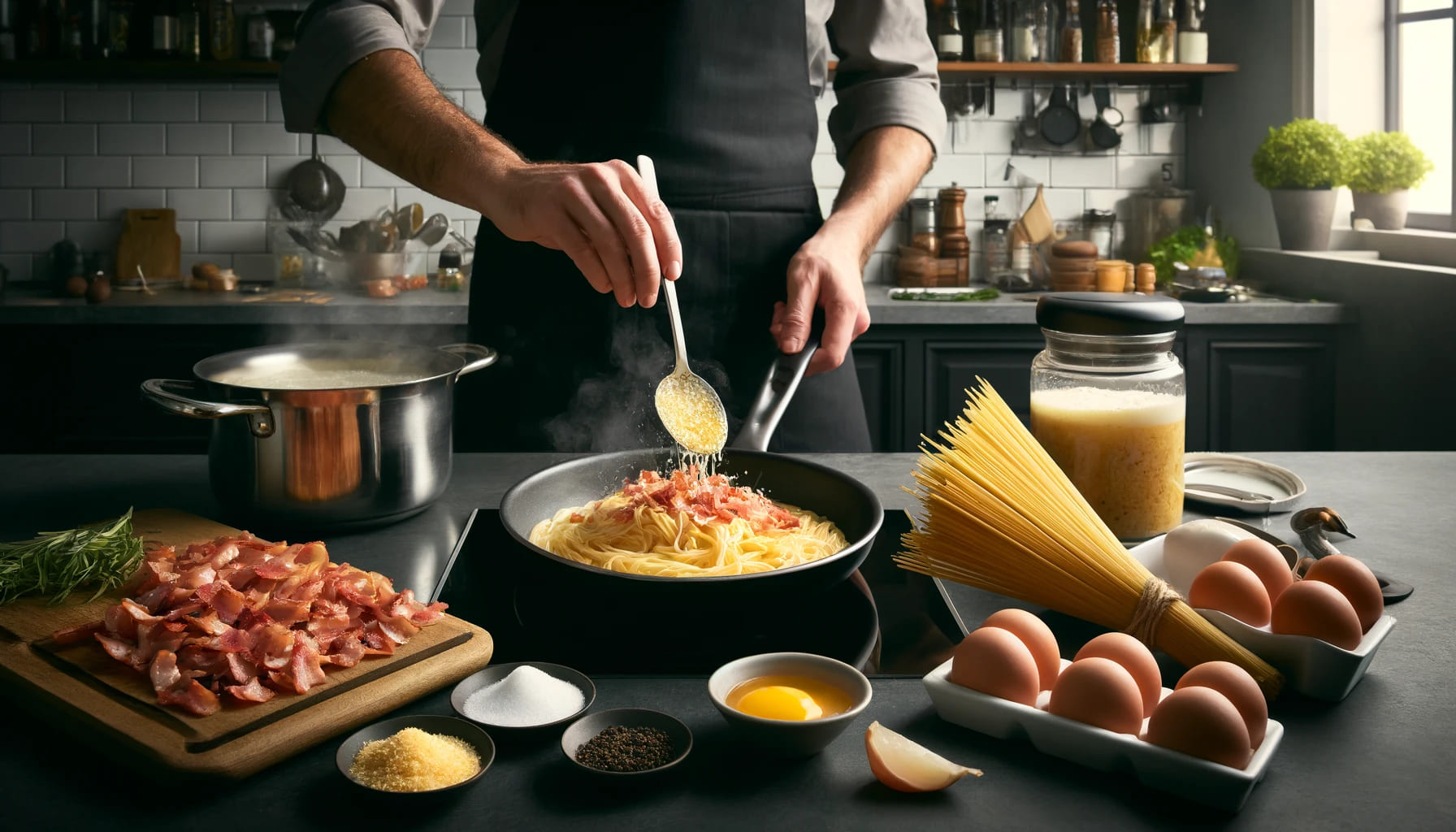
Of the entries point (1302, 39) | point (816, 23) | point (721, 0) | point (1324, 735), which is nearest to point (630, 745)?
point (1324, 735)

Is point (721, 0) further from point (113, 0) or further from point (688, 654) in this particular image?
point (113, 0)

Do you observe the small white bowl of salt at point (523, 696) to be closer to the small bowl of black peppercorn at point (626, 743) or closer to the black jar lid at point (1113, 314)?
the small bowl of black peppercorn at point (626, 743)

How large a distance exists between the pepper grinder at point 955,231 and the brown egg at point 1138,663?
3370 millimetres

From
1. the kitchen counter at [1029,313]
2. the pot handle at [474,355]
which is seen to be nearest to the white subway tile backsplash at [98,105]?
the kitchen counter at [1029,313]

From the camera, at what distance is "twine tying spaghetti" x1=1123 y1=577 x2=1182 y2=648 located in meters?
0.91

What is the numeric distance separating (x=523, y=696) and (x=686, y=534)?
454mm

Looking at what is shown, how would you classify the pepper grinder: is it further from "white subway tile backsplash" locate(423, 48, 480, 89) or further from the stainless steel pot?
the stainless steel pot

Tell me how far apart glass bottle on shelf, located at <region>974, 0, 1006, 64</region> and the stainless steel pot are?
10.1 ft

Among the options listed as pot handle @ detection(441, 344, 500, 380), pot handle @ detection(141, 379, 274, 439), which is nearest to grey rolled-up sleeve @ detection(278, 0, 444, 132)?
pot handle @ detection(441, 344, 500, 380)

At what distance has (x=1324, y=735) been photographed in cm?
82

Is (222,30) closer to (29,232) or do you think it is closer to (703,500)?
(29,232)

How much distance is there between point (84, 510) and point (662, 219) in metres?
0.84

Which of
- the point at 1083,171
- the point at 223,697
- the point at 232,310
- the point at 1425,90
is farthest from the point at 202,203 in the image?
Answer: the point at 1425,90

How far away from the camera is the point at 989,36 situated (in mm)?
3900
